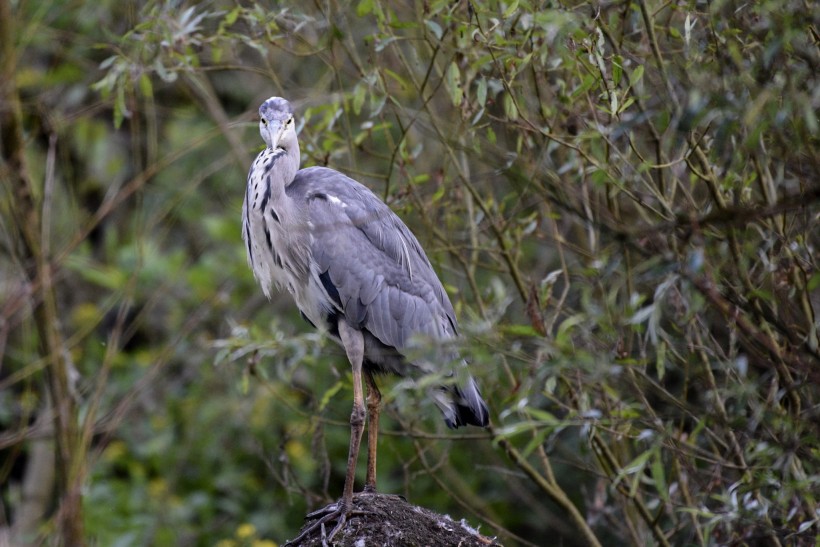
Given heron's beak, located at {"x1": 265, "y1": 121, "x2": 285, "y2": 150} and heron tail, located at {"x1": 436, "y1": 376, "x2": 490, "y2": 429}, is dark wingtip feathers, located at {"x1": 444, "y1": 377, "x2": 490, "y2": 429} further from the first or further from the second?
heron's beak, located at {"x1": 265, "y1": 121, "x2": 285, "y2": 150}

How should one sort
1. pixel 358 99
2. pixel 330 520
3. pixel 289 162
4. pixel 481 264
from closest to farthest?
pixel 330 520
pixel 358 99
pixel 289 162
pixel 481 264

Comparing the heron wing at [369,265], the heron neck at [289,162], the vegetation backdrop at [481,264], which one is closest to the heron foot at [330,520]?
the vegetation backdrop at [481,264]

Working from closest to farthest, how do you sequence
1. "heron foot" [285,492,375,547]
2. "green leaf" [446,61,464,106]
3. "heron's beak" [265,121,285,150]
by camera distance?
"heron foot" [285,492,375,547]
"green leaf" [446,61,464,106]
"heron's beak" [265,121,285,150]

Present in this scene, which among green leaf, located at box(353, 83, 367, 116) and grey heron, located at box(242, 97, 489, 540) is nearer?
green leaf, located at box(353, 83, 367, 116)

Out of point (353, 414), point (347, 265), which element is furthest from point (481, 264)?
point (353, 414)

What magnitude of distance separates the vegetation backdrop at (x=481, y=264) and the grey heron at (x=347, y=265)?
0.74 feet

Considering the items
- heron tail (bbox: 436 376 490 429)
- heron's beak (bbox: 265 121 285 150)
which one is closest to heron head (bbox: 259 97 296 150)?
heron's beak (bbox: 265 121 285 150)

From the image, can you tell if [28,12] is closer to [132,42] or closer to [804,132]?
[132,42]

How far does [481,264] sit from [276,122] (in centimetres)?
117

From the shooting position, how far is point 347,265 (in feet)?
14.4

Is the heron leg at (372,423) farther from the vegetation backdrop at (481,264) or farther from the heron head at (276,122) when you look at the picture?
the heron head at (276,122)

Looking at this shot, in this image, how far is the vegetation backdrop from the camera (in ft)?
9.05

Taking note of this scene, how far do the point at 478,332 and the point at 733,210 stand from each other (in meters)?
0.86

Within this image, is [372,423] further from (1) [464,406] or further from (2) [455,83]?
(2) [455,83]
